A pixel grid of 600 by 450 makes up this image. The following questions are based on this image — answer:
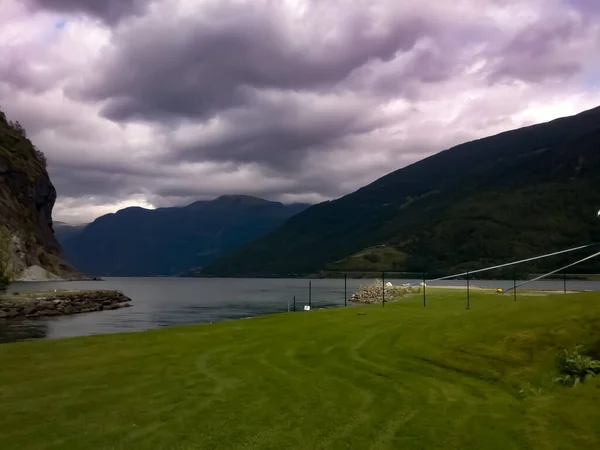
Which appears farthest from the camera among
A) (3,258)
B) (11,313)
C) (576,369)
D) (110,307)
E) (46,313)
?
(110,307)

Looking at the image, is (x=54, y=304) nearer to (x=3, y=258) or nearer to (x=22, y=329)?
(x=22, y=329)

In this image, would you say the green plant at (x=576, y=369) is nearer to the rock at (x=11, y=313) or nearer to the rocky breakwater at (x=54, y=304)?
the rocky breakwater at (x=54, y=304)

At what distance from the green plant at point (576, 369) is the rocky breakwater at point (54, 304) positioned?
8911 cm

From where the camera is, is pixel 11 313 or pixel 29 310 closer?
pixel 11 313

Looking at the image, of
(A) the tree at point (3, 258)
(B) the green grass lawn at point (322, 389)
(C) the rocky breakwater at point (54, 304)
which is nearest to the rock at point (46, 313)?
(C) the rocky breakwater at point (54, 304)

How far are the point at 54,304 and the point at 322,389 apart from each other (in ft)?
318

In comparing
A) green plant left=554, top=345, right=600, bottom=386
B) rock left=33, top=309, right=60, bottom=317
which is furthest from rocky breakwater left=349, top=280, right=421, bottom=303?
green plant left=554, top=345, right=600, bottom=386

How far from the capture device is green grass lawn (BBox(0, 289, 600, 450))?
1312cm

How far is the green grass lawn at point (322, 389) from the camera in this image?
1312 centimetres

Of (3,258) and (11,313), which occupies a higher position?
(3,258)

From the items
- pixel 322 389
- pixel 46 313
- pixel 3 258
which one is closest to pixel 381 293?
pixel 46 313

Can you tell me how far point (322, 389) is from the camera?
58.2 feet

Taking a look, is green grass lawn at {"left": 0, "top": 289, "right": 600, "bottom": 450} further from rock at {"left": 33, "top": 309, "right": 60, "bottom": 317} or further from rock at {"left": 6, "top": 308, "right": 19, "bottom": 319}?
rock at {"left": 33, "top": 309, "right": 60, "bottom": 317}

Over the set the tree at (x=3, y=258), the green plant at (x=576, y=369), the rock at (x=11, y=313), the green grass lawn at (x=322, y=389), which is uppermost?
the tree at (x=3, y=258)
